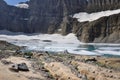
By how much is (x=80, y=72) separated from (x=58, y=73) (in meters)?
2.63

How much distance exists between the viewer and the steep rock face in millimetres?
178500

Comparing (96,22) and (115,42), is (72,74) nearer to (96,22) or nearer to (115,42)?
(115,42)

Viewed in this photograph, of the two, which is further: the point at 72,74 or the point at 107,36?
the point at 107,36

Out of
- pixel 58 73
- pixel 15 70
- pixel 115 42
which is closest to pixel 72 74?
pixel 58 73

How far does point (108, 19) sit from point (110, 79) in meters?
160

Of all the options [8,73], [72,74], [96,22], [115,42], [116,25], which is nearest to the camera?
[8,73]

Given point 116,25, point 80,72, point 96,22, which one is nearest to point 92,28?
point 96,22

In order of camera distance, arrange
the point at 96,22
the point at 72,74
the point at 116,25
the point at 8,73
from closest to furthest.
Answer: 1. the point at 8,73
2. the point at 72,74
3. the point at 116,25
4. the point at 96,22

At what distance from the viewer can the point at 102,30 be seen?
614 feet

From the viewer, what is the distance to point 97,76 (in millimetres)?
31391

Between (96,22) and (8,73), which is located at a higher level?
(8,73)

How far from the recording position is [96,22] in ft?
630

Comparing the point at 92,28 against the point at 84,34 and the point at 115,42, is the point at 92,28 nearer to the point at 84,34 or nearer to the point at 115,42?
the point at 84,34

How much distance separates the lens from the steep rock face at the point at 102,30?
178m
